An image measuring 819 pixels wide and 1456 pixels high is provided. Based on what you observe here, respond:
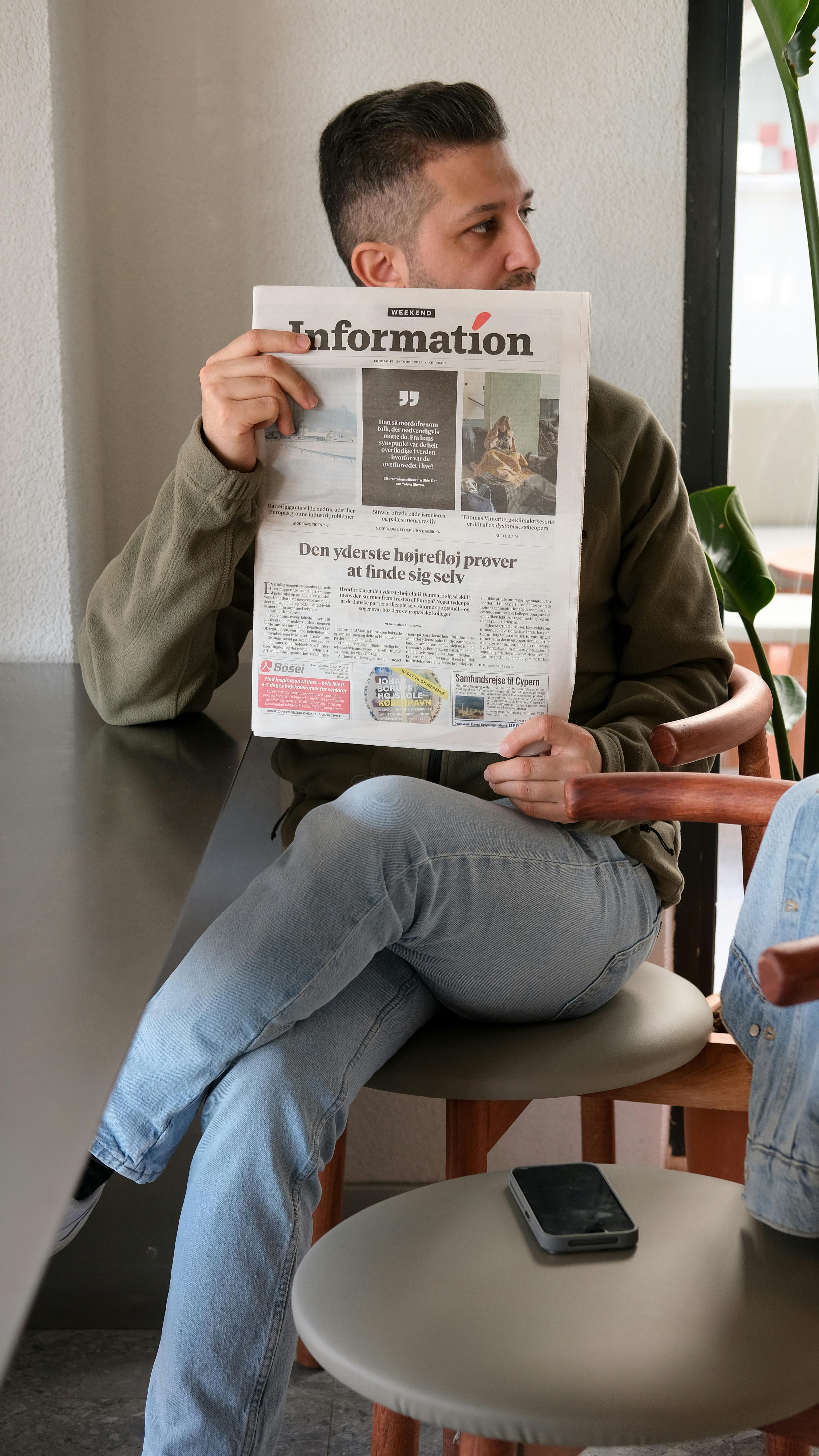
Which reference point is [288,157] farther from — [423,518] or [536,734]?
[536,734]

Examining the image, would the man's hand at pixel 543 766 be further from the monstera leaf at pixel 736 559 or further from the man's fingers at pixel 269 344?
the monstera leaf at pixel 736 559

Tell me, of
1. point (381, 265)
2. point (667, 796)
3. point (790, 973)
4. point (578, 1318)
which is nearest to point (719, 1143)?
point (667, 796)

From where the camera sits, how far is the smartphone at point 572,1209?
27.6 inches

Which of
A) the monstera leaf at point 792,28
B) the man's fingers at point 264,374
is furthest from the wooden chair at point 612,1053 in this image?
the monstera leaf at point 792,28

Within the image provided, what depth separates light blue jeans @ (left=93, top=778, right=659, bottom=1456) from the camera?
31.7 inches

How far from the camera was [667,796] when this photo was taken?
2.88 feet

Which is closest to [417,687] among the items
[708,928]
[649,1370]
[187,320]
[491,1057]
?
[491,1057]

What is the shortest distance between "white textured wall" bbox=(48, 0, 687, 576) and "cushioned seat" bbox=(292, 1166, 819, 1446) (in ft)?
3.48

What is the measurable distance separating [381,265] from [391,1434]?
1.03m

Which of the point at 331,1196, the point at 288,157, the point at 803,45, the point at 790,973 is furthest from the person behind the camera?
the point at 288,157

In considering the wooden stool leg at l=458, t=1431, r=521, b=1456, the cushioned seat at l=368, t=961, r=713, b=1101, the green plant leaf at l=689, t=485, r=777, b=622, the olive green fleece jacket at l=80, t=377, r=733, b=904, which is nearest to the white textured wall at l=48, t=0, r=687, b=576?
the green plant leaf at l=689, t=485, r=777, b=622

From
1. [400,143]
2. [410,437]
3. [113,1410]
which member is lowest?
[113,1410]

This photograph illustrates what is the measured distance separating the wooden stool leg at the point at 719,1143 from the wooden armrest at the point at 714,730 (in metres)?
0.47

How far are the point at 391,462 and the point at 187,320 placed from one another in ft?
2.31
